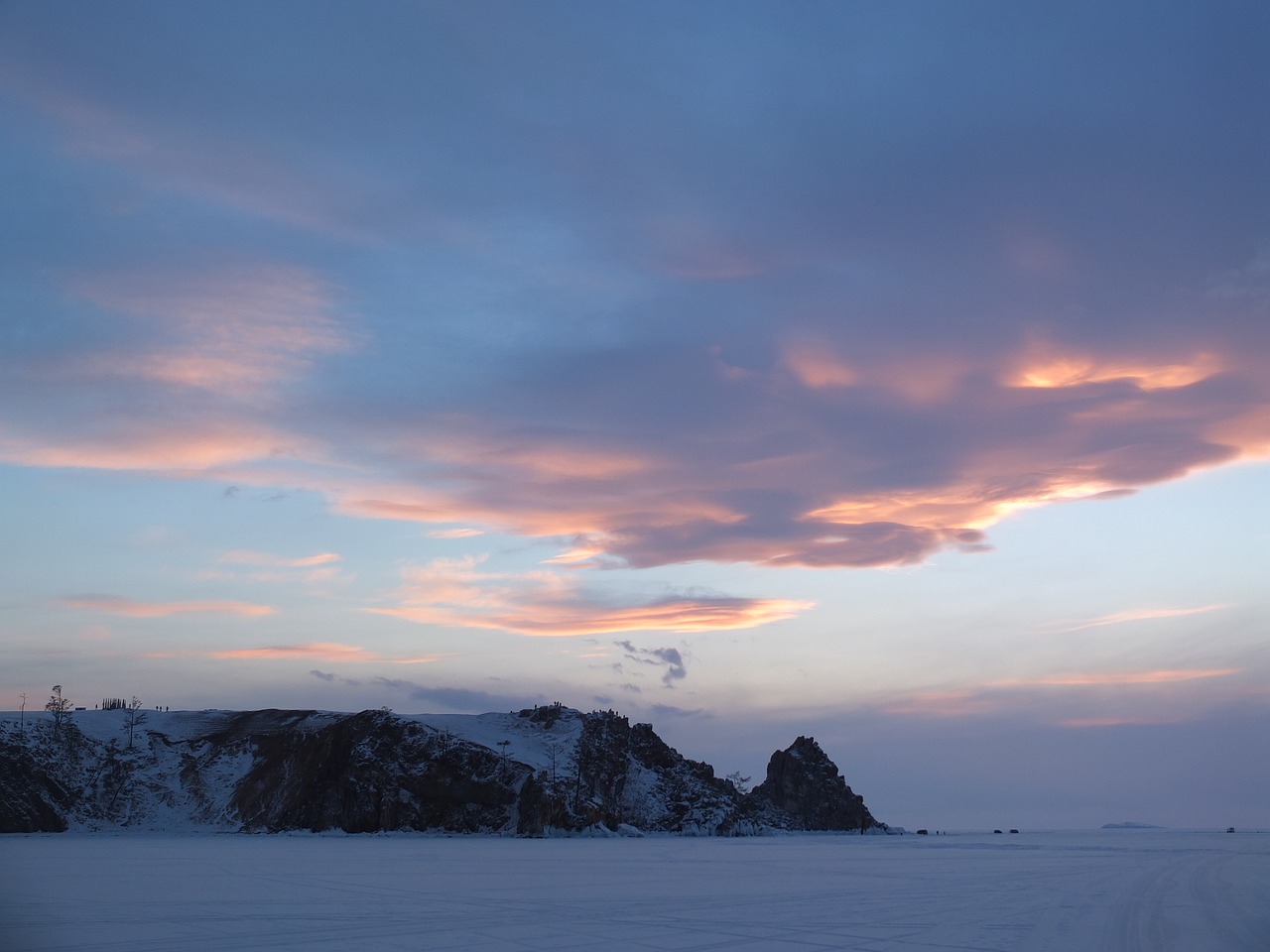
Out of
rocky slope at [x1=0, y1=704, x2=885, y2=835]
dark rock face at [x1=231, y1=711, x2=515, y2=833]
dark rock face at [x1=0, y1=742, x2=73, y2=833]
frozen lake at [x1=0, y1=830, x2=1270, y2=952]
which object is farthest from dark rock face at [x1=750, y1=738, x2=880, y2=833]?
frozen lake at [x1=0, y1=830, x2=1270, y2=952]

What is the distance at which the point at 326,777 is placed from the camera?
5177 inches

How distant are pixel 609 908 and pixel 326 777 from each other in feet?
368

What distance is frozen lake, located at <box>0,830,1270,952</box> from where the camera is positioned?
2233cm

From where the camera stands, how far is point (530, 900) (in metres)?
32.6

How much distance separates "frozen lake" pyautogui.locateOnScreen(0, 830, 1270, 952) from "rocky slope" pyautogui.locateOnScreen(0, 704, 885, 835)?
3048 inches

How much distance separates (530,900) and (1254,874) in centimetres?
4171

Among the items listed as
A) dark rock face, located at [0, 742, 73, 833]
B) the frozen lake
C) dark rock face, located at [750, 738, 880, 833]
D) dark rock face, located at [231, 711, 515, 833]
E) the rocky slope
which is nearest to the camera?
the frozen lake

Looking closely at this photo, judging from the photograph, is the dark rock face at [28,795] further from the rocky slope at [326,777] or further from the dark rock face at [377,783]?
the dark rock face at [377,783]

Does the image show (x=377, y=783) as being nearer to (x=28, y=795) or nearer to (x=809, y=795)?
(x=28, y=795)

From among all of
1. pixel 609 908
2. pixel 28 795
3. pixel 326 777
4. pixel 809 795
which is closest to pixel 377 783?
pixel 326 777

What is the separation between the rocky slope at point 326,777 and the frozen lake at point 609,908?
77.4 meters

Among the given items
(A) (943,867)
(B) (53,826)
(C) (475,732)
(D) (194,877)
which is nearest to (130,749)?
(B) (53,826)

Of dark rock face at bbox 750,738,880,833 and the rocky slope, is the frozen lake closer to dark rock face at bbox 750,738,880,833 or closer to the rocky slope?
the rocky slope

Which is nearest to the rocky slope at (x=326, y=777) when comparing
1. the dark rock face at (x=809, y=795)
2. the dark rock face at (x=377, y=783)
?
the dark rock face at (x=377, y=783)
